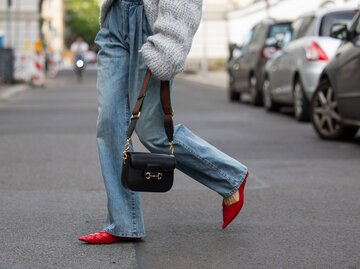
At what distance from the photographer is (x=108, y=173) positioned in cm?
515

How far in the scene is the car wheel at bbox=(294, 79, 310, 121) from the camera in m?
14.4

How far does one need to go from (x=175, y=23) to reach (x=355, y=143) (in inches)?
266

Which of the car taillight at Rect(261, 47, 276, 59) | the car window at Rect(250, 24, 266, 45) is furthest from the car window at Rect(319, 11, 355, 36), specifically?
the car window at Rect(250, 24, 266, 45)

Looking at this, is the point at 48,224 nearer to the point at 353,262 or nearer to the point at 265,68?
the point at 353,262

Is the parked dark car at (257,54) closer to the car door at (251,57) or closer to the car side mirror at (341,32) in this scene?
the car door at (251,57)

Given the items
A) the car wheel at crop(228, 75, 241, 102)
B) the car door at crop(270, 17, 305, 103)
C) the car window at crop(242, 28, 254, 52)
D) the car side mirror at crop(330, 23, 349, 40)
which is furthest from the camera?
the car wheel at crop(228, 75, 241, 102)

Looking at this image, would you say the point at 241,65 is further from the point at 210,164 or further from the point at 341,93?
the point at 210,164


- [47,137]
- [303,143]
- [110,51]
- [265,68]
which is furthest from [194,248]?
[265,68]

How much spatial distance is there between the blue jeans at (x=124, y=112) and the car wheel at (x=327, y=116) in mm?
6286

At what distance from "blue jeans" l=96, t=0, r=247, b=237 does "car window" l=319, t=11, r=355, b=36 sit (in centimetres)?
969

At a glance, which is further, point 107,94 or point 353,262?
point 107,94

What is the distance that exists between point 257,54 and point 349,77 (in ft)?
28.5

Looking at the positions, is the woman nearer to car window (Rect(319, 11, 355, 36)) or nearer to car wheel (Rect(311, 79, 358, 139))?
car wheel (Rect(311, 79, 358, 139))

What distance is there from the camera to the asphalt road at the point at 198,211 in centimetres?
493
